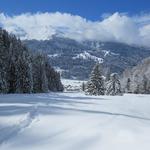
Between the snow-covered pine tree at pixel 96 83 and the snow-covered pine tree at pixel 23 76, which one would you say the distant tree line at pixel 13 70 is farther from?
the snow-covered pine tree at pixel 96 83

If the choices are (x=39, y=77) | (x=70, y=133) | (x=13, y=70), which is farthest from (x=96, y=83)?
(x=70, y=133)

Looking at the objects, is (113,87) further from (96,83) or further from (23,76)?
(23,76)

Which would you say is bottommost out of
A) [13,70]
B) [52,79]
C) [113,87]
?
[113,87]

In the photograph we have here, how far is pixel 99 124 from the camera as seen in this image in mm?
12445

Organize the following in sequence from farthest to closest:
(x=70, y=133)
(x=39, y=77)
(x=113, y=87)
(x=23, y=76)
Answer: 1. (x=39, y=77)
2. (x=113, y=87)
3. (x=23, y=76)
4. (x=70, y=133)

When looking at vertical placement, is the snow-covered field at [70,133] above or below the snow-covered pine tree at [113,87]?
below

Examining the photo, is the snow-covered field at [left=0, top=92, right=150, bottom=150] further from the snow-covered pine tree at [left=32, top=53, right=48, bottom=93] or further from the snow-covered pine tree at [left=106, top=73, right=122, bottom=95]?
the snow-covered pine tree at [left=106, top=73, right=122, bottom=95]

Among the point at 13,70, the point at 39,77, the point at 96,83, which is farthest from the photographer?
the point at 39,77

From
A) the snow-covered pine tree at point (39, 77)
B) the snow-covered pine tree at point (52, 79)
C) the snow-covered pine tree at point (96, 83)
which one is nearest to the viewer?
the snow-covered pine tree at point (96, 83)

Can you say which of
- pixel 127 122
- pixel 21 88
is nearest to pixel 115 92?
pixel 21 88

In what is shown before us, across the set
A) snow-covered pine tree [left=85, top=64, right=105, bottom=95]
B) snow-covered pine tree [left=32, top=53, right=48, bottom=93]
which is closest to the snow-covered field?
snow-covered pine tree [left=85, top=64, right=105, bottom=95]

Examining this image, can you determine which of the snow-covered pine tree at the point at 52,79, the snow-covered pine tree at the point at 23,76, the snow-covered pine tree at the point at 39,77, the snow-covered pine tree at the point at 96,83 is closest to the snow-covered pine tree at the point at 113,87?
the snow-covered pine tree at the point at 96,83

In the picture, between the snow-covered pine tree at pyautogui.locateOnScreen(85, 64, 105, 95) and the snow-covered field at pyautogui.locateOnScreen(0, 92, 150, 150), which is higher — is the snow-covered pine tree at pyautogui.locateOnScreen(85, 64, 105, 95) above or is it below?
above

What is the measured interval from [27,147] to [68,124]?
3166 mm
